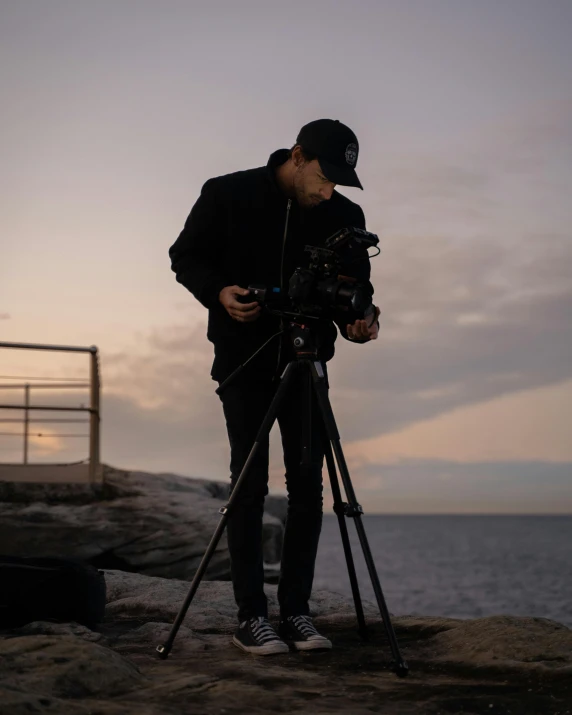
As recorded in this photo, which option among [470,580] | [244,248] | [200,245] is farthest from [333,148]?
[470,580]

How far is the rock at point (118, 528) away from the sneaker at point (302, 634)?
3.55 m

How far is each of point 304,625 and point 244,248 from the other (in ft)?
4.89

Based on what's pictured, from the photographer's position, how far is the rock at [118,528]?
704 cm

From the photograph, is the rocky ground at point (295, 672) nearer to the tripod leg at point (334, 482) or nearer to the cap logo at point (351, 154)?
the tripod leg at point (334, 482)

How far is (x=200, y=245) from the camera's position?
3.62m

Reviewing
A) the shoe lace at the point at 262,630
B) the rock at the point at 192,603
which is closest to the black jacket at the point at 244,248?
the shoe lace at the point at 262,630

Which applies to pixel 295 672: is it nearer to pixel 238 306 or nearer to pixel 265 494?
pixel 265 494

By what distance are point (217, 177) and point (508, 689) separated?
222cm

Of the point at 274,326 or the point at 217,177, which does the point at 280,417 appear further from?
the point at 217,177

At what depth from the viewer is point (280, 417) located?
3.54 m

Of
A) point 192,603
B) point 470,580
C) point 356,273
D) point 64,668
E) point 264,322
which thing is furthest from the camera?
point 470,580

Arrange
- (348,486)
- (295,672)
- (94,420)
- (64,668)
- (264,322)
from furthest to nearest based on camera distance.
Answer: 1. (94,420)
2. (264,322)
3. (348,486)
4. (295,672)
5. (64,668)

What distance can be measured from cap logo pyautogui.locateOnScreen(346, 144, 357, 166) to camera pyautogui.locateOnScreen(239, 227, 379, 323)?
33 cm

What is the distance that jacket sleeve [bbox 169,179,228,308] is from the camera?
139 inches
